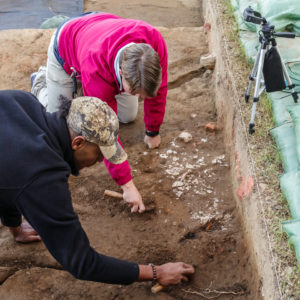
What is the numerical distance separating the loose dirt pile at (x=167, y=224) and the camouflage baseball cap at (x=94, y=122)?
97cm

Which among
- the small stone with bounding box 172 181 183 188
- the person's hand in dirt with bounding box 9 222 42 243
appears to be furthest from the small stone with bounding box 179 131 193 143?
the person's hand in dirt with bounding box 9 222 42 243

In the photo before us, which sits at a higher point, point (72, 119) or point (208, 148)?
point (72, 119)

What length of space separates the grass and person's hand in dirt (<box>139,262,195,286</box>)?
56cm

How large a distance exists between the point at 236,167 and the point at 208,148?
50cm

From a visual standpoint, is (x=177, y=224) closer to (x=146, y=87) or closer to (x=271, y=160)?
(x=271, y=160)

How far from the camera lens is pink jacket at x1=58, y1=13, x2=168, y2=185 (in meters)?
2.32

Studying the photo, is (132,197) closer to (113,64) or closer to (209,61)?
(113,64)

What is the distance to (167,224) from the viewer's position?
263cm

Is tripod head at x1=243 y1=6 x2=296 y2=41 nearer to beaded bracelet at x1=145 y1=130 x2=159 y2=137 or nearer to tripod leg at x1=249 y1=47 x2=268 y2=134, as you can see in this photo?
tripod leg at x1=249 y1=47 x2=268 y2=134

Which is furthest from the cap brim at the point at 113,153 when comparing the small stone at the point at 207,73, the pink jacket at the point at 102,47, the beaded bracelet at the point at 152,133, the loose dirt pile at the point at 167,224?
the small stone at the point at 207,73

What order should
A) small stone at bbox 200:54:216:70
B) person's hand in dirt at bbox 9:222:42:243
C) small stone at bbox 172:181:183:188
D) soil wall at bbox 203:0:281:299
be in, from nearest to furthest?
soil wall at bbox 203:0:281:299, person's hand in dirt at bbox 9:222:42:243, small stone at bbox 172:181:183:188, small stone at bbox 200:54:216:70

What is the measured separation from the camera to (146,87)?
2.13 meters

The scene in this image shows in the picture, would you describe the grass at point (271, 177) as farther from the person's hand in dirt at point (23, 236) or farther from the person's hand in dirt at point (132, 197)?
the person's hand in dirt at point (23, 236)

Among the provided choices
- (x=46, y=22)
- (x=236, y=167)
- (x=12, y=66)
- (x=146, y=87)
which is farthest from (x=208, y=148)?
(x=46, y=22)
